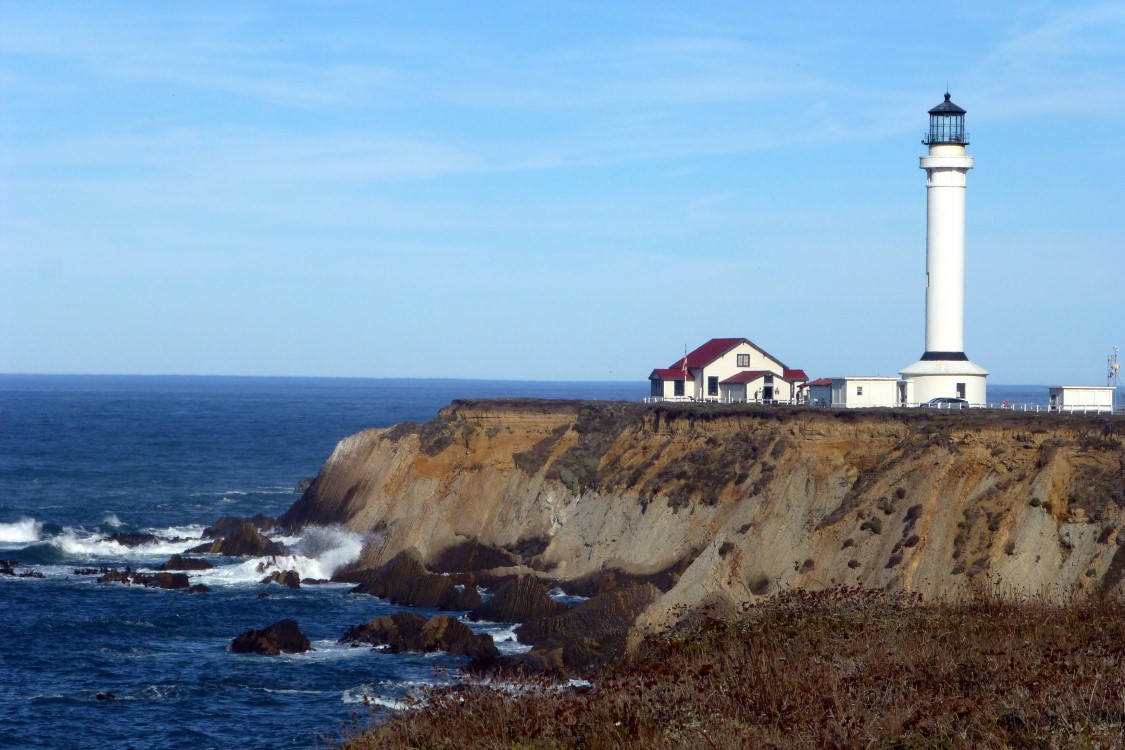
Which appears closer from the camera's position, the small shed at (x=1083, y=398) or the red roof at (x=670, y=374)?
the small shed at (x=1083, y=398)

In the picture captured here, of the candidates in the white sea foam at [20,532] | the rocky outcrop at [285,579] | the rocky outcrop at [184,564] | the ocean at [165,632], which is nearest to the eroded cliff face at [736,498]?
the rocky outcrop at [285,579]

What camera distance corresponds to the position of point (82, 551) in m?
56.3

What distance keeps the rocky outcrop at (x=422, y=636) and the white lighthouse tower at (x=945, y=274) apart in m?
27.0

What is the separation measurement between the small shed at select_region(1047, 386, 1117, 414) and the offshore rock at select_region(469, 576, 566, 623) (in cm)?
2259

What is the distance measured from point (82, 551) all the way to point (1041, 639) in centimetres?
4745

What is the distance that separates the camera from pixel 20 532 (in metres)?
60.1

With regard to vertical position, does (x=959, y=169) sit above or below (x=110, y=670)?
above

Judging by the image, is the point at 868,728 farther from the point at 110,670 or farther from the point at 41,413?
the point at 41,413

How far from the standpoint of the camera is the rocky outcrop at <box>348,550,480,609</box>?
146 ft

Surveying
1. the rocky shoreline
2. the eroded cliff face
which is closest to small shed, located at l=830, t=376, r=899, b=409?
the rocky shoreline

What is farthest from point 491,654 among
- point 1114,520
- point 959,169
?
point 959,169

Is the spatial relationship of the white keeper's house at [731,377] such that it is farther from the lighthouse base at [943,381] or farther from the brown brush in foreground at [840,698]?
the brown brush in foreground at [840,698]

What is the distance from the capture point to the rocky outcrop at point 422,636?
117 feet

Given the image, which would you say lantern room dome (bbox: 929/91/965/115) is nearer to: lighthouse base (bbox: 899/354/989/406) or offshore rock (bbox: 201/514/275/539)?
lighthouse base (bbox: 899/354/989/406)
